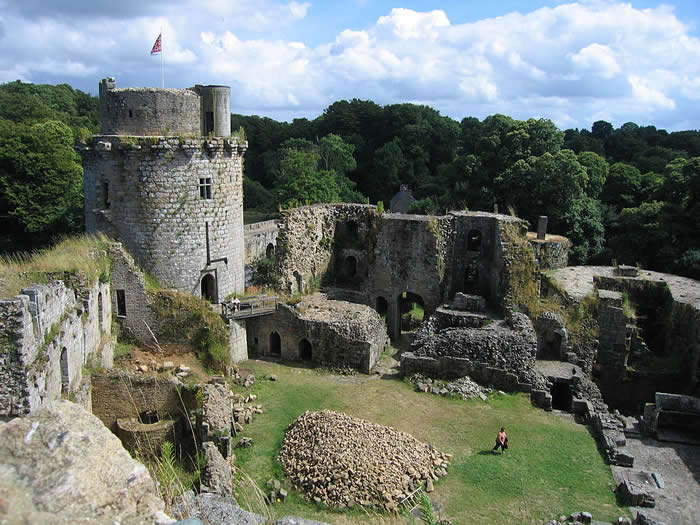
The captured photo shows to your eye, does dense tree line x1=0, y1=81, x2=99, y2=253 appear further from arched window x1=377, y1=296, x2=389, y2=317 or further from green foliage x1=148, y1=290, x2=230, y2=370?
arched window x1=377, y1=296, x2=389, y2=317

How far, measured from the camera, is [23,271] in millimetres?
16375

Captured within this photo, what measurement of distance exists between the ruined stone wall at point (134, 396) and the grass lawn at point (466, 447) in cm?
233

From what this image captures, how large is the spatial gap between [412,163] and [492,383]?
4339 cm

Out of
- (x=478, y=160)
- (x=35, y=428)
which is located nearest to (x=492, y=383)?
(x=35, y=428)

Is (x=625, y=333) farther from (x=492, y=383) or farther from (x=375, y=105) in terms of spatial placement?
(x=375, y=105)

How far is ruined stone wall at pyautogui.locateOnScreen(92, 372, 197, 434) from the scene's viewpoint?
1681 cm

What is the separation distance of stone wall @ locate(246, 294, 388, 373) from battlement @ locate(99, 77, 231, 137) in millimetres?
7792

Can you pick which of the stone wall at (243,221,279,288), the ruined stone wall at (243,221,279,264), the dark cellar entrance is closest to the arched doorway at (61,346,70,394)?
the stone wall at (243,221,279,288)

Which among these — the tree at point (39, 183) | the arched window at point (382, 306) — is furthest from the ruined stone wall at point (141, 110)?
the tree at point (39, 183)

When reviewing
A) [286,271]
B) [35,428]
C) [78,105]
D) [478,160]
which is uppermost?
[78,105]

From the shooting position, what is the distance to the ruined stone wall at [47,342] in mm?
11766

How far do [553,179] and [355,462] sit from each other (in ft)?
83.0

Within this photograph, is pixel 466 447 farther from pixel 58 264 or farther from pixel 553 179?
pixel 553 179

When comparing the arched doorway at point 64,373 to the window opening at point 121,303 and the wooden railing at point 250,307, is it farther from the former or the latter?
the wooden railing at point 250,307
